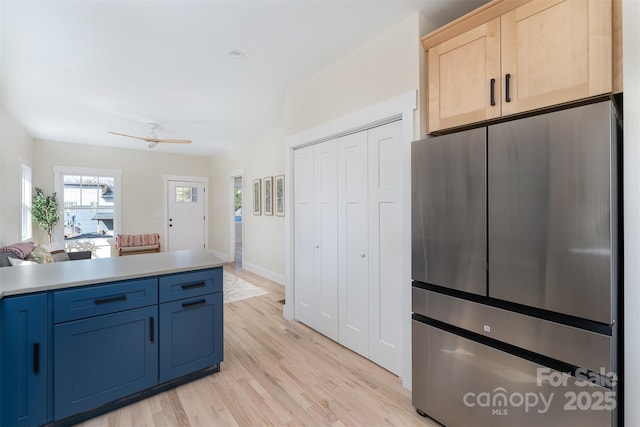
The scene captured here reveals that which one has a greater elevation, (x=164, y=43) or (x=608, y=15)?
(x=164, y=43)

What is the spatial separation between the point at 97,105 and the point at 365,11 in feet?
12.1

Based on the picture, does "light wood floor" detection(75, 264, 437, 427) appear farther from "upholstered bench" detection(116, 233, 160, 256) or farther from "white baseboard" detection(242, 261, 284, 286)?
Answer: "upholstered bench" detection(116, 233, 160, 256)

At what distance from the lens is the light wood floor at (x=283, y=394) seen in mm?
1790

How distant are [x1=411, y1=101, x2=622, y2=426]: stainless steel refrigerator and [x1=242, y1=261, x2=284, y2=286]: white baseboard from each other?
10.9ft

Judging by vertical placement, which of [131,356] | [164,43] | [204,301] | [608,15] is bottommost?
[131,356]

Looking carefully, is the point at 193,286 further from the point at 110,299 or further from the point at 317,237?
the point at 317,237

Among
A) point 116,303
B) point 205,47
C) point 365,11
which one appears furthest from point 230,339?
point 365,11

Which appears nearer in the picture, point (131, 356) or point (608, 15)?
point (608, 15)

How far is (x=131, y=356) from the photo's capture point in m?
1.89

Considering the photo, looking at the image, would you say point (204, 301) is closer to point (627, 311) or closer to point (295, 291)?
point (295, 291)

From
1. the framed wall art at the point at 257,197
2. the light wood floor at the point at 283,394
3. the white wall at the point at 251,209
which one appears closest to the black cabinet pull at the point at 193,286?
the light wood floor at the point at 283,394

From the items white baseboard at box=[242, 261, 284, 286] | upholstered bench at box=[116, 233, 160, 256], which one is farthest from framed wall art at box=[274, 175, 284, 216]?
upholstered bench at box=[116, 233, 160, 256]

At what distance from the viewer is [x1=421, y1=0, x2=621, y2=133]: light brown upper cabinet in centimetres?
126

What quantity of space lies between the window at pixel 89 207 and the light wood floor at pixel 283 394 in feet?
17.2
